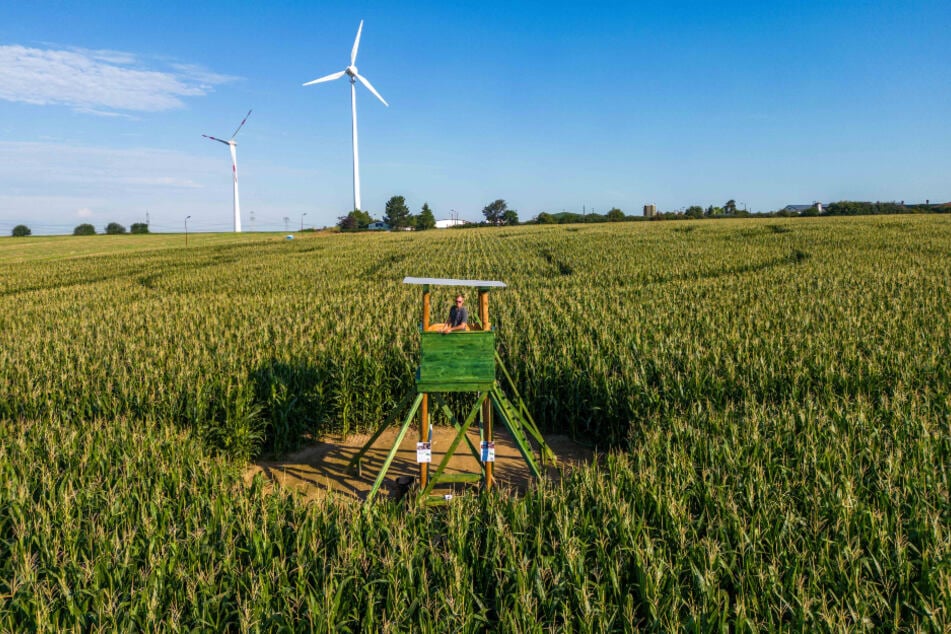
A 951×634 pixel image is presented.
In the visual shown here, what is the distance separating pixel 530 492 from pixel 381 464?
4.04m

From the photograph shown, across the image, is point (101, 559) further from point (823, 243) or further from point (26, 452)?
point (823, 243)

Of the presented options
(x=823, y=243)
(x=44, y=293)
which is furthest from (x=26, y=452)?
(x=823, y=243)

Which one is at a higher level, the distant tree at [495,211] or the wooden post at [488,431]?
the distant tree at [495,211]

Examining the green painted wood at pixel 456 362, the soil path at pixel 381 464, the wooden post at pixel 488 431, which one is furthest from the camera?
the soil path at pixel 381 464

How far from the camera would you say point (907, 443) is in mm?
5875

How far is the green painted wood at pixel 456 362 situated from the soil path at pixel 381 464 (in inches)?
61.6

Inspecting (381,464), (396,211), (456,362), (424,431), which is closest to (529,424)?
(424,431)

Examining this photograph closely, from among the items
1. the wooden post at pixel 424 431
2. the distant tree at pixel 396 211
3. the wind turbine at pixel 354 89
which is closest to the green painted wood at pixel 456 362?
the wooden post at pixel 424 431

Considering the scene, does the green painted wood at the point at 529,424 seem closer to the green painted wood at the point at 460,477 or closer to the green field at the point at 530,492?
the green field at the point at 530,492

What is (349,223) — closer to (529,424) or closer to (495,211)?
(495,211)

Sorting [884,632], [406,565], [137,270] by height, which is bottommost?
[884,632]

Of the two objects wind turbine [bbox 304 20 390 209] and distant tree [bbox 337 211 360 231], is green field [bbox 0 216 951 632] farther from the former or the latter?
distant tree [bbox 337 211 360 231]

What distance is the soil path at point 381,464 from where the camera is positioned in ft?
24.7

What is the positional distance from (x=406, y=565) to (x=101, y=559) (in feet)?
7.76
